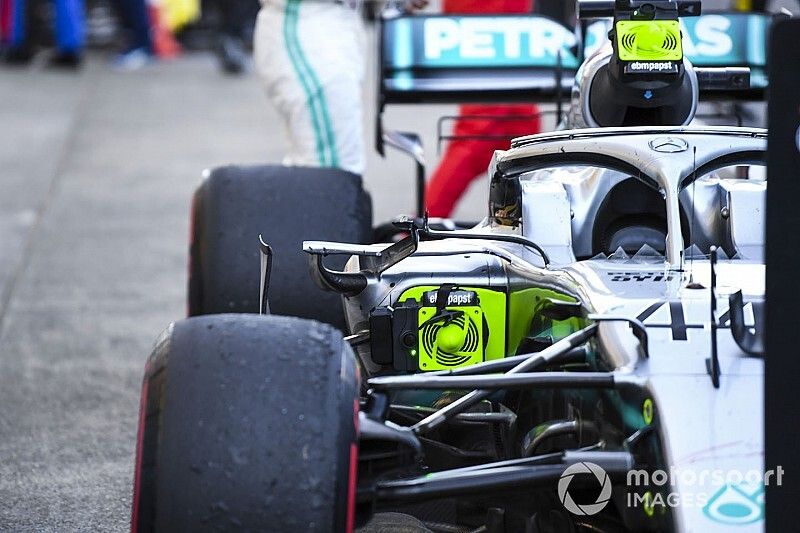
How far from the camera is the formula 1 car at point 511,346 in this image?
266 centimetres

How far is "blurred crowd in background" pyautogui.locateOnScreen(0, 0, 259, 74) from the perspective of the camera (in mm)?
13141

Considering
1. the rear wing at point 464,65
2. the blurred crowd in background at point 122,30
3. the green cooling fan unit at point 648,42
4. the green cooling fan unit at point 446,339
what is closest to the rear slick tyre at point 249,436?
the green cooling fan unit at point 446,339

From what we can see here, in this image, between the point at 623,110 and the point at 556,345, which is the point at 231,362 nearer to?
the point at 556,345

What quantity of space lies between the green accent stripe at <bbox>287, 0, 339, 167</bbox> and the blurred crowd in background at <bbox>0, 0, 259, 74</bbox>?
301 inches

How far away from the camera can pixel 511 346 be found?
365 centimetres

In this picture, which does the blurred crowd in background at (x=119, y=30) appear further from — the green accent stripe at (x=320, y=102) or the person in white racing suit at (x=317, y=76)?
the green accent stripe at (x=320, y=102)

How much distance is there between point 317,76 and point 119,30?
378 inches

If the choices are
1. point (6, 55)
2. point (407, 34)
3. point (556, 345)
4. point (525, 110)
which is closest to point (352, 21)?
Answer: point (407, 34)

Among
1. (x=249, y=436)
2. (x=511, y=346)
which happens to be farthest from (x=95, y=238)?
(x=249, y=436)

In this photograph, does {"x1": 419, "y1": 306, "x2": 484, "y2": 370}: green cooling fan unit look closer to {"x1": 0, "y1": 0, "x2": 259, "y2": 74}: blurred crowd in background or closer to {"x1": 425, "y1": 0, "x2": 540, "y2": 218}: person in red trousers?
{"x1": 425, "y1": 0, "x2": 540, "y2": 218}: person in red trousers

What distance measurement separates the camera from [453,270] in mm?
3652

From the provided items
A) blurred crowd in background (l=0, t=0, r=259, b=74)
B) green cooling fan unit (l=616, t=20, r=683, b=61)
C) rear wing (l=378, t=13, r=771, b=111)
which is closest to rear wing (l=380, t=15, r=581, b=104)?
rear wing (l=378, t=13, r=771, b=111)

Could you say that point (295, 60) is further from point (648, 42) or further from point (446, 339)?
point (446, 339)

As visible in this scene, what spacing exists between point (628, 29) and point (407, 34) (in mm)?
1438
